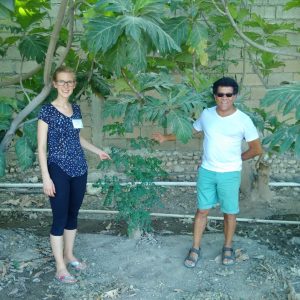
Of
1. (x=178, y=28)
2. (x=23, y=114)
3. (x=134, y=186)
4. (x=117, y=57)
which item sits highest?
(x=178, y=28)

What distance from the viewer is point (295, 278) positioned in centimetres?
354

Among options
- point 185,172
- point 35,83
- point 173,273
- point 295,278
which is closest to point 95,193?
point 185,172

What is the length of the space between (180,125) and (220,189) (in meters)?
0.64

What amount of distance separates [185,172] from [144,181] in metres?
2.53

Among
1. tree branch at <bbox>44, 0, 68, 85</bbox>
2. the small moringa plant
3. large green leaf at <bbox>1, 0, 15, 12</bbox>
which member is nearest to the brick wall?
the small moringa plant

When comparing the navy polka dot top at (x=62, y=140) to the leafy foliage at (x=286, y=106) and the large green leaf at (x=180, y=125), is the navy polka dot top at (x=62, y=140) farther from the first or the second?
the leafy foliage at (x=286, y=106)

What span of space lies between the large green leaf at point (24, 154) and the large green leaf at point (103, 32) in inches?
42.6

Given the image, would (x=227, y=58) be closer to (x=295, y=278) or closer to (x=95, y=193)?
(x=95, y=193)

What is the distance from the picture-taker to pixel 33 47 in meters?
3.86

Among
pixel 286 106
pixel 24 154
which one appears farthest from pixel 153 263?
pixel 286 106

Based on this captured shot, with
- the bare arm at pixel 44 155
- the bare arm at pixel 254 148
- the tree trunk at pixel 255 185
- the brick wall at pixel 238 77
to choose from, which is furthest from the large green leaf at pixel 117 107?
the brick wall at pixel 238 77

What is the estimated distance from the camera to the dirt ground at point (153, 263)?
3375 millimetres

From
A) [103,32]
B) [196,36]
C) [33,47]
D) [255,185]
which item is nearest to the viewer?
[103,32]

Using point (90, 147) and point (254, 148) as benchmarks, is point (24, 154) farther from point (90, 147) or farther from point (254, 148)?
point (254, 148)
